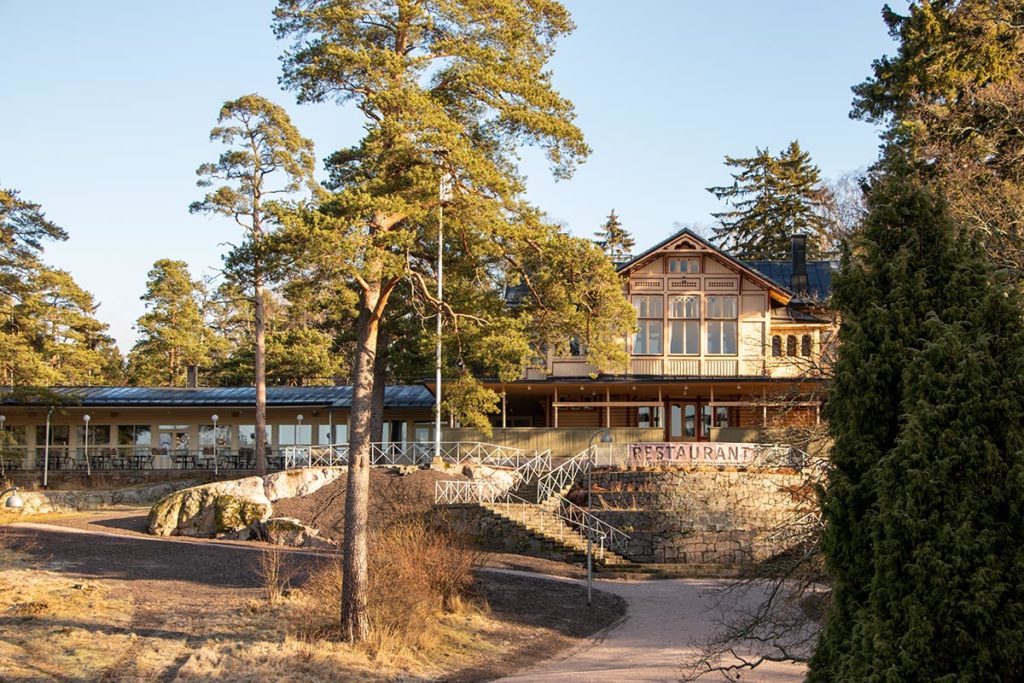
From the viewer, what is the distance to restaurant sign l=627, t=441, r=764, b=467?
1131 inches

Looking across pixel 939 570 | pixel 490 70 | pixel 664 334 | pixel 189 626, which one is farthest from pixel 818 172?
pixel 939 570

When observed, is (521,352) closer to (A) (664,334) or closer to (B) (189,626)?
(B) (189,626)

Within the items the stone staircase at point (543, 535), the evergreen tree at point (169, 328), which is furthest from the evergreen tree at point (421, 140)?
the evergreen tree at point (169, 328)

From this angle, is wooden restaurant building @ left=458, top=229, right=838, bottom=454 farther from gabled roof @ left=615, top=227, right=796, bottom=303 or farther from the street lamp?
the street lamp

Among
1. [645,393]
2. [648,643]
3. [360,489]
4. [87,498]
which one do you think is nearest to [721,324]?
[645,393]

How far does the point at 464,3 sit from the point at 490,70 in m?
1.11

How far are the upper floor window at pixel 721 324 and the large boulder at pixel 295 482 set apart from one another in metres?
14.3

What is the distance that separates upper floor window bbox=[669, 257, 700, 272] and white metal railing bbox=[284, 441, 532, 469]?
904 cm

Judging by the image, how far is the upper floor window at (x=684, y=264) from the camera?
1430 inches

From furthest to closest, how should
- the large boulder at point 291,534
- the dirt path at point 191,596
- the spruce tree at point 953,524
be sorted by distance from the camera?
1. the large boulder at point 291,534
2. the dirt path at point 191,596
3. the spruce tree at point 953,524

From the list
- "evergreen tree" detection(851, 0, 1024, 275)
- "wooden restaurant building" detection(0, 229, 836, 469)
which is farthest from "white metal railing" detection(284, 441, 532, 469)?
→ "evergreen tree" detection(851, 0, 1024, 275)

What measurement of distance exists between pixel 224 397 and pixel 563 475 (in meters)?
19.7

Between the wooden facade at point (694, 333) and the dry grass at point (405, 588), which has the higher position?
the wooden facade at point (694, 333)

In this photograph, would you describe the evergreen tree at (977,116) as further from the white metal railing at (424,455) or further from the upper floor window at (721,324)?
the white metal railing at (424,455)
